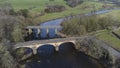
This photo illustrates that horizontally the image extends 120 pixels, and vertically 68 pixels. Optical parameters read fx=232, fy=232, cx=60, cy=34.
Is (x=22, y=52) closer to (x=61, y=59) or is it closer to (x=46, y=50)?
(x=46, y=50)

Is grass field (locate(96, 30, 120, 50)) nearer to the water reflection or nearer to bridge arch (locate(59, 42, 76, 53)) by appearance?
the water reflection

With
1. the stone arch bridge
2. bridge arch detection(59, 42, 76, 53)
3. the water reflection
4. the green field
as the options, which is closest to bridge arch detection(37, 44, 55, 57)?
the water reflection

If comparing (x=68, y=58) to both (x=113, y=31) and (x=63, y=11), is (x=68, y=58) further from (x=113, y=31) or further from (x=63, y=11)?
(x=63, y=11)

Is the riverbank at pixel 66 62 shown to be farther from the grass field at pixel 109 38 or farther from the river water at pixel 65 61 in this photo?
the grass field at pixel 109 38

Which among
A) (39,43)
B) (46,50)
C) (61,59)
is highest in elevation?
(39,43)

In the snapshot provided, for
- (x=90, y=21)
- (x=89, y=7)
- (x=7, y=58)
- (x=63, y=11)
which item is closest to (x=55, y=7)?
(x=63, y=11)

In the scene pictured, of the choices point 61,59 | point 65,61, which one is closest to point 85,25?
point 61,59
